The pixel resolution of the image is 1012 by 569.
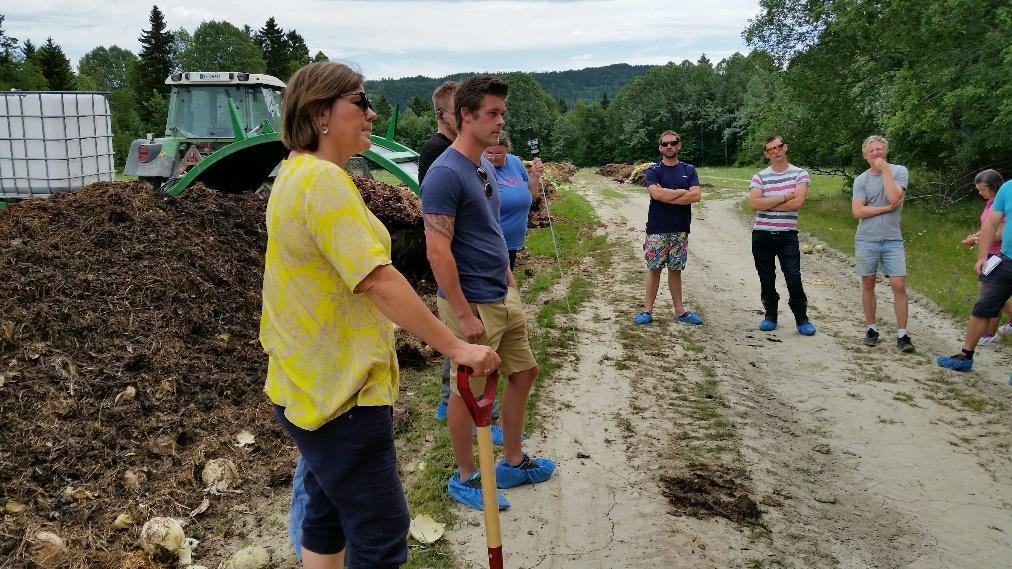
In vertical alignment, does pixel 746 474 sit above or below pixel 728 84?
below

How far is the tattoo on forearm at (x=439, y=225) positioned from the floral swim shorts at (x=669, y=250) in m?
4.68

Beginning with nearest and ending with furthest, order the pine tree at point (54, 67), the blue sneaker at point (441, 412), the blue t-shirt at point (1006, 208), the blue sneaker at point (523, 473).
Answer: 1. the blue sneaker at point (523, 473)
2. the blue sneaker at point (441, 412)
3. the blue t-shirt at point (1006, 208)
4. the pine tree at point (54, 67)

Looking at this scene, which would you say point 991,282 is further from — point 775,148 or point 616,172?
point 616,172

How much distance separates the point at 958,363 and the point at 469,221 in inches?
196

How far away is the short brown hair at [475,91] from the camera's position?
11.8ft

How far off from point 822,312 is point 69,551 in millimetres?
7586

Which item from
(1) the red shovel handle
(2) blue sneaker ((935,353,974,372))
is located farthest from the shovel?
(2) blue sneaker ((935,353,974,372))

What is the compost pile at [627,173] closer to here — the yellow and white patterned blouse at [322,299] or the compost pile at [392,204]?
the compost pile at [392,204]

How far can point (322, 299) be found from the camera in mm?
2203

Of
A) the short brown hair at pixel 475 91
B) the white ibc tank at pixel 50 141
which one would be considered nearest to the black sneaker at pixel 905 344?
the short brown hair at pixel 475 91

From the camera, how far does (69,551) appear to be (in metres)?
3.50

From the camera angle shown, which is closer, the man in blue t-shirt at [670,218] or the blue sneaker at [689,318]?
the man in blue t-shirt at [670,218]

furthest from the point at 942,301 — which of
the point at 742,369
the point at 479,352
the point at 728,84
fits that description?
the point at 728,84

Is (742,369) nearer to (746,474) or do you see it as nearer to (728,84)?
(746,474)
